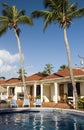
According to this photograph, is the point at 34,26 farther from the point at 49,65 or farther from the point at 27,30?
the point at 49,65

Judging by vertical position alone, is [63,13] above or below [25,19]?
below

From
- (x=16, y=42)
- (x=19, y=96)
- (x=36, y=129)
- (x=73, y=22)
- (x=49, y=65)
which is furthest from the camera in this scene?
(x=49, y=65)

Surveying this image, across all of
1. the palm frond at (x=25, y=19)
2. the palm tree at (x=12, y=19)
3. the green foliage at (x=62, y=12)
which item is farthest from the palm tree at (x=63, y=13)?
the palm tree at (x=12, y=19)

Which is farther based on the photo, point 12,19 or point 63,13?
point 12,19

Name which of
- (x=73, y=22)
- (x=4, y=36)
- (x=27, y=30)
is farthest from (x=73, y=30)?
(x=4, y=36)

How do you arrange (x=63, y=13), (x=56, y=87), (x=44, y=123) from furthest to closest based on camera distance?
1. (x=56, y=87)
2. (x=63, y=13)
3. (x=44, y=123)

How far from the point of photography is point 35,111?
22516 mm

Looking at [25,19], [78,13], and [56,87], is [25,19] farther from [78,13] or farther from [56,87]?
[56,87]

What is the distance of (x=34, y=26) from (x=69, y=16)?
8285mm

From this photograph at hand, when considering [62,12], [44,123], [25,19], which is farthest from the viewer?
[25,19]

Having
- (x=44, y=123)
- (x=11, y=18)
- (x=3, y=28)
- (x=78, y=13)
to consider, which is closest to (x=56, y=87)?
(x=78, y=13)

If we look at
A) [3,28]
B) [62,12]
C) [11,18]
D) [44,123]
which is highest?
[11,18]

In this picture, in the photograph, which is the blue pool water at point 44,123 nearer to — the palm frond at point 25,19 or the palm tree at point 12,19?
the palm tree at point 12,19

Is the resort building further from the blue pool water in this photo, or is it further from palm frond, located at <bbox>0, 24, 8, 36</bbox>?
palm frond, located at <bbox>0, 24, 8, 36</bbox>
